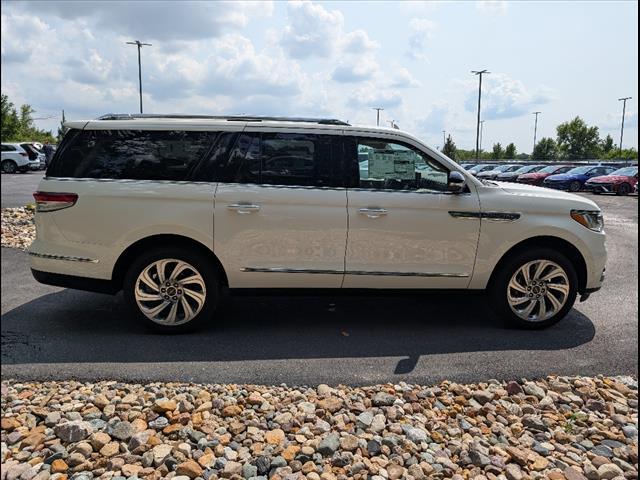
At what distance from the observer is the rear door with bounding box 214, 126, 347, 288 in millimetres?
4480

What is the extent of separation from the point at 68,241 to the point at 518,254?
3.85 meters

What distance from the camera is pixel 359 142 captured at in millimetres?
4734

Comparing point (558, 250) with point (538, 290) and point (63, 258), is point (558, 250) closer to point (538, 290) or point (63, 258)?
point (538, 290)

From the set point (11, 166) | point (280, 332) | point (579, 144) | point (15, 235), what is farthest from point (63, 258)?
point (579, 144)

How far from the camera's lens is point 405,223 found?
4.61m

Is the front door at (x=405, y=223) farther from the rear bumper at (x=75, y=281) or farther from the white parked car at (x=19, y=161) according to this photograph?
the white parked car at (x=19, y=161)

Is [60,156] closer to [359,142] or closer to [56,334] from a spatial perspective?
[56,334]

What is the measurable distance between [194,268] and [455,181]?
2318 mm

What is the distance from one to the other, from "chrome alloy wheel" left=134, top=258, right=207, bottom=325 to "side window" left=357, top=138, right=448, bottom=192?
1654 mm

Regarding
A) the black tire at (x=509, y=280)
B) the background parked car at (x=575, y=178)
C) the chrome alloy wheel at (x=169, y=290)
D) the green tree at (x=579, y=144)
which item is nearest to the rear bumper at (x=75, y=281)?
the chrome alloy wheel at (x=169, y=290)

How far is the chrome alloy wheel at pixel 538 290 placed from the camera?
4.80m

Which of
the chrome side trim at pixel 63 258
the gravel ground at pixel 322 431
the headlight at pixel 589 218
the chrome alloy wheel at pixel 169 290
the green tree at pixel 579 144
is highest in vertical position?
the green tree at pixel 579 144

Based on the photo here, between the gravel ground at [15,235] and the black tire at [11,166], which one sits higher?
the black tire at [11,166]

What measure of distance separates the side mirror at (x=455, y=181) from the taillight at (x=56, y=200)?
311 centimetres
